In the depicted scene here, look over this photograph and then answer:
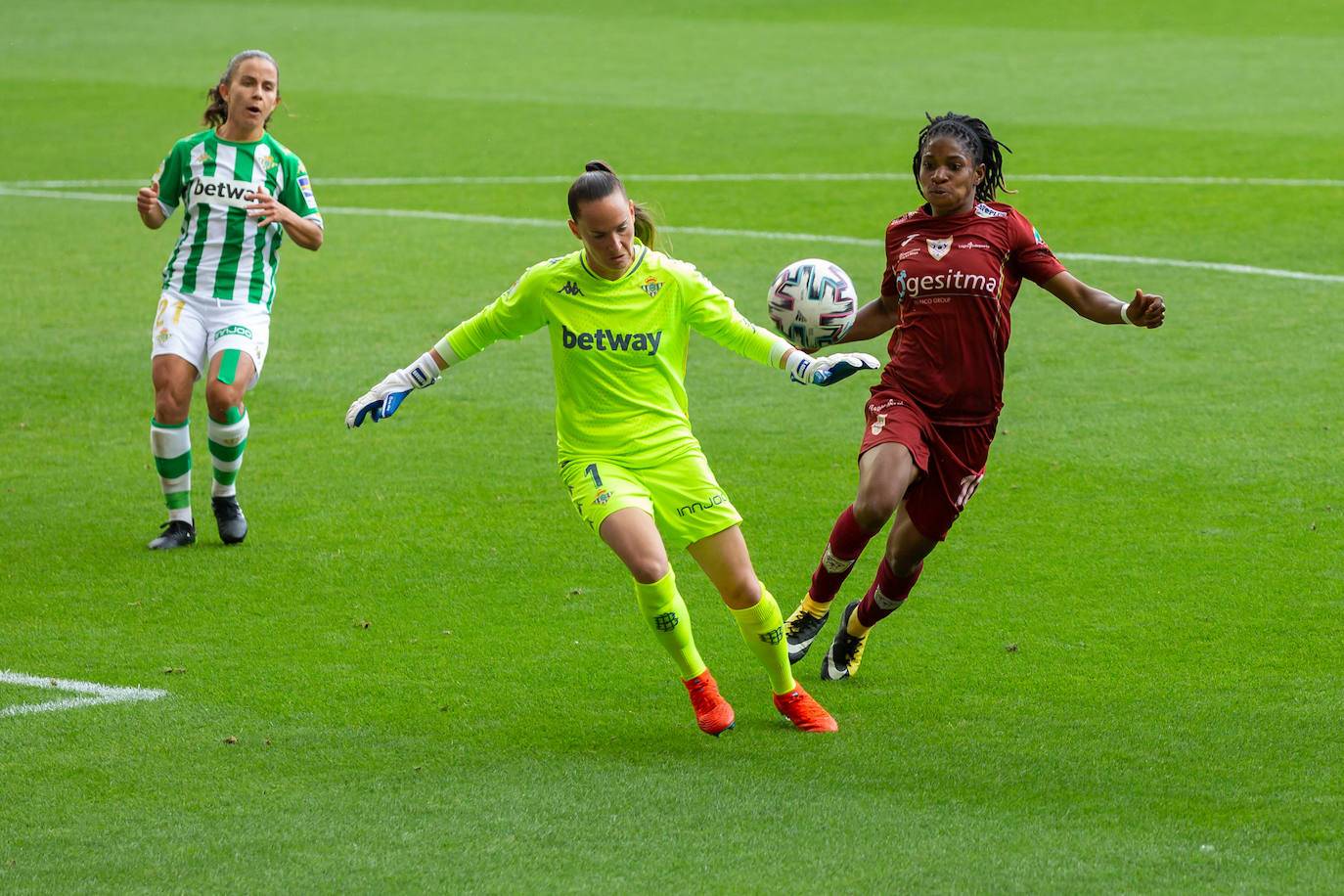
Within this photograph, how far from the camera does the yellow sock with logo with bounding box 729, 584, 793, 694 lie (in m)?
5.91

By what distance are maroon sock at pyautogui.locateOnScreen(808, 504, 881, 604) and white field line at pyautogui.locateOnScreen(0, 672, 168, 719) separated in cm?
256

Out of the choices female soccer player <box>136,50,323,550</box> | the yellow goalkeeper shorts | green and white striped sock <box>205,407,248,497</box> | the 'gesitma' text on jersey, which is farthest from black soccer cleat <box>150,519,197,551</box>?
the yellow goalkeeper shorts

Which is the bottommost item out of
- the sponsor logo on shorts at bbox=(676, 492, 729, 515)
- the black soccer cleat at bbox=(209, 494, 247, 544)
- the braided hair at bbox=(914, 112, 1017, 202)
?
the black soccer cleat at bbox=(209, 494, 247, 544)

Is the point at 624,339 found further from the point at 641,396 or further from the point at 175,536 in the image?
the point at 175,536

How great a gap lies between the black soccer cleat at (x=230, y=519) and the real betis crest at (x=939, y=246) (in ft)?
12.9

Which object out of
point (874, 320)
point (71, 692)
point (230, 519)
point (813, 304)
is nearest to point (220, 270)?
point (230, 519)

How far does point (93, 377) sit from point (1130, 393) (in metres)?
7.03

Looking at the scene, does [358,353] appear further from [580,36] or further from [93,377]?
[580,36]

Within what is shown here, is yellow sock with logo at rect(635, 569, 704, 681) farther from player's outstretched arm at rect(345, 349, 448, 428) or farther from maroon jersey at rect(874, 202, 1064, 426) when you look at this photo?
maroon jersey at rect(874, 202, 1064, 426)

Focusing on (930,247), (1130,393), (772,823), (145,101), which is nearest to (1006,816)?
(772,823)

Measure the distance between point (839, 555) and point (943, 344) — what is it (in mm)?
899

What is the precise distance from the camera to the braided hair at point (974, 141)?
641cm

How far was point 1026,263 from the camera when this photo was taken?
6.45 m

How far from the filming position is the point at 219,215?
8.52 metres
